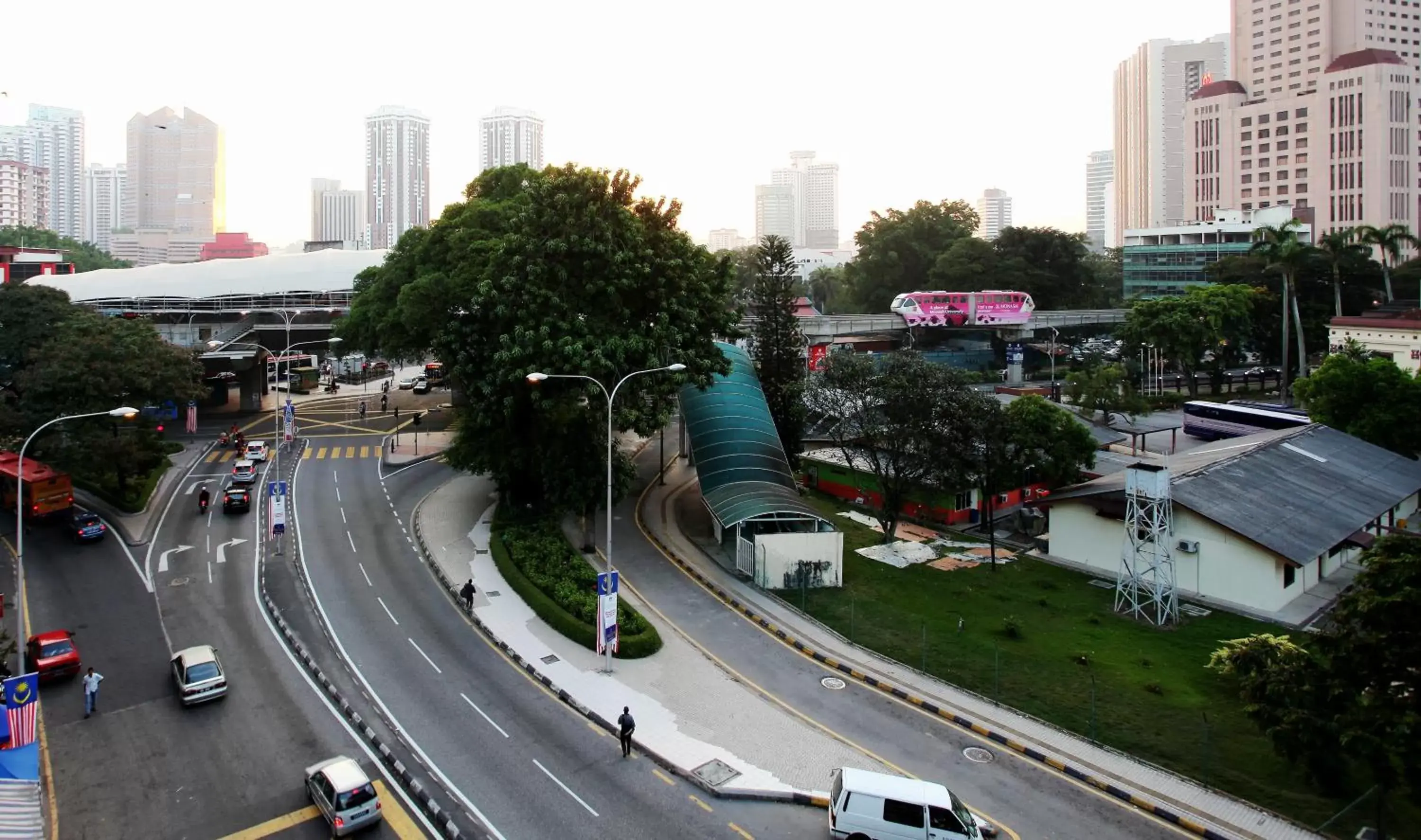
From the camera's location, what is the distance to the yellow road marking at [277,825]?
18891 mm

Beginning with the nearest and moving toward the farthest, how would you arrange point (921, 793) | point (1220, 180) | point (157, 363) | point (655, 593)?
point (921, 793)
point (655, 593)
point (157, 363)
point (1220, 180)

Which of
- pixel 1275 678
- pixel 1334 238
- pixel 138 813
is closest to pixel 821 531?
pixel 1275 678

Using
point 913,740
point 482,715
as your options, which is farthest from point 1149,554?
point 482,715

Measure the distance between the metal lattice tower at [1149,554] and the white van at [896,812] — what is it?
15464 mm

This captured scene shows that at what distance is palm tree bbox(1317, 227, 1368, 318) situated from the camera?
7862 cm

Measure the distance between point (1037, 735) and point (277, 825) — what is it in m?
16.9

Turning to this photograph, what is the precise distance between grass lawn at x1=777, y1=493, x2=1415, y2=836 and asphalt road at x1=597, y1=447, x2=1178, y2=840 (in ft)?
7.40

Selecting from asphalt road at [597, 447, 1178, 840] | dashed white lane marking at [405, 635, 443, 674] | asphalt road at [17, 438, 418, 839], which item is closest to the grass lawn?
asphalt road at [597, 447, 1178, 840]

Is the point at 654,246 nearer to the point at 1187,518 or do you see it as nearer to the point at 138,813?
the point at 1187,518

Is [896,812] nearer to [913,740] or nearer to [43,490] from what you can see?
[913,740]

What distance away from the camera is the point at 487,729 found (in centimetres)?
2342

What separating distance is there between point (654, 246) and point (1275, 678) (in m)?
27.0

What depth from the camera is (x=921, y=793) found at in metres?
18.0

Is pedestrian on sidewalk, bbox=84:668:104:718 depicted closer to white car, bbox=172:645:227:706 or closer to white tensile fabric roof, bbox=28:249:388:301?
white car, bbox=172:645:227:706
